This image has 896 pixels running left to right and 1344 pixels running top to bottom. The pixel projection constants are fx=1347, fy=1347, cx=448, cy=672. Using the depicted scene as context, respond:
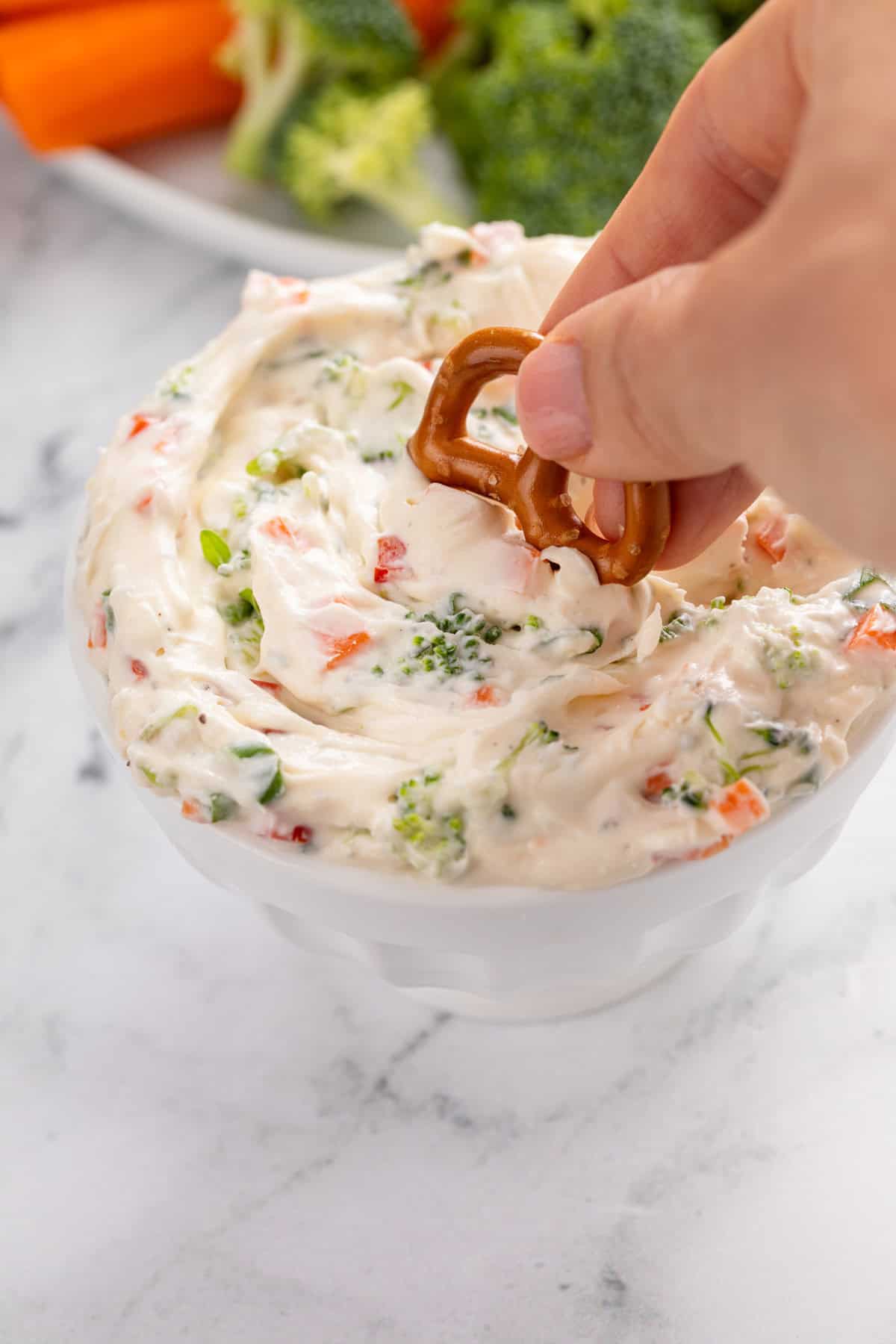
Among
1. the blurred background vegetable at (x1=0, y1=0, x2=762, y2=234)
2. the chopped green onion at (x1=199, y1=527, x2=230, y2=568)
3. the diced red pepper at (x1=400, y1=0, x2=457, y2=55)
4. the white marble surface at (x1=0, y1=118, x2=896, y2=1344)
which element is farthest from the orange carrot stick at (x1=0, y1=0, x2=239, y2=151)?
the chopped green onion at (x1=199, y1=527, x2=230, y2=568)

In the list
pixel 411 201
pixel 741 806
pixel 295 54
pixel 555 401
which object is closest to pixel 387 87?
pixel 295 54

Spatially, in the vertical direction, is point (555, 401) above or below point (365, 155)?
above

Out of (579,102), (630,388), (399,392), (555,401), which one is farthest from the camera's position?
(579,102)

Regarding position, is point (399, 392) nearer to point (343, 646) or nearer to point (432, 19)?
point (343, 646)

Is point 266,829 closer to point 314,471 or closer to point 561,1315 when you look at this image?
point 314,471

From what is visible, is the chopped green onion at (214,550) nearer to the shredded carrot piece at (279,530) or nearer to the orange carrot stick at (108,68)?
the shredded carrot piece at (279,530)

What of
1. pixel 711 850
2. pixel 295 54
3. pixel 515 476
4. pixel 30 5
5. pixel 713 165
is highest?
pixel 30 5

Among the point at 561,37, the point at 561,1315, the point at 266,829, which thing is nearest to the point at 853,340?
the point at 266,829

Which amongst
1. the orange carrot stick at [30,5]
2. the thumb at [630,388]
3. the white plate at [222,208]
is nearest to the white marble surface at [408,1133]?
the thumb at [630,388]
